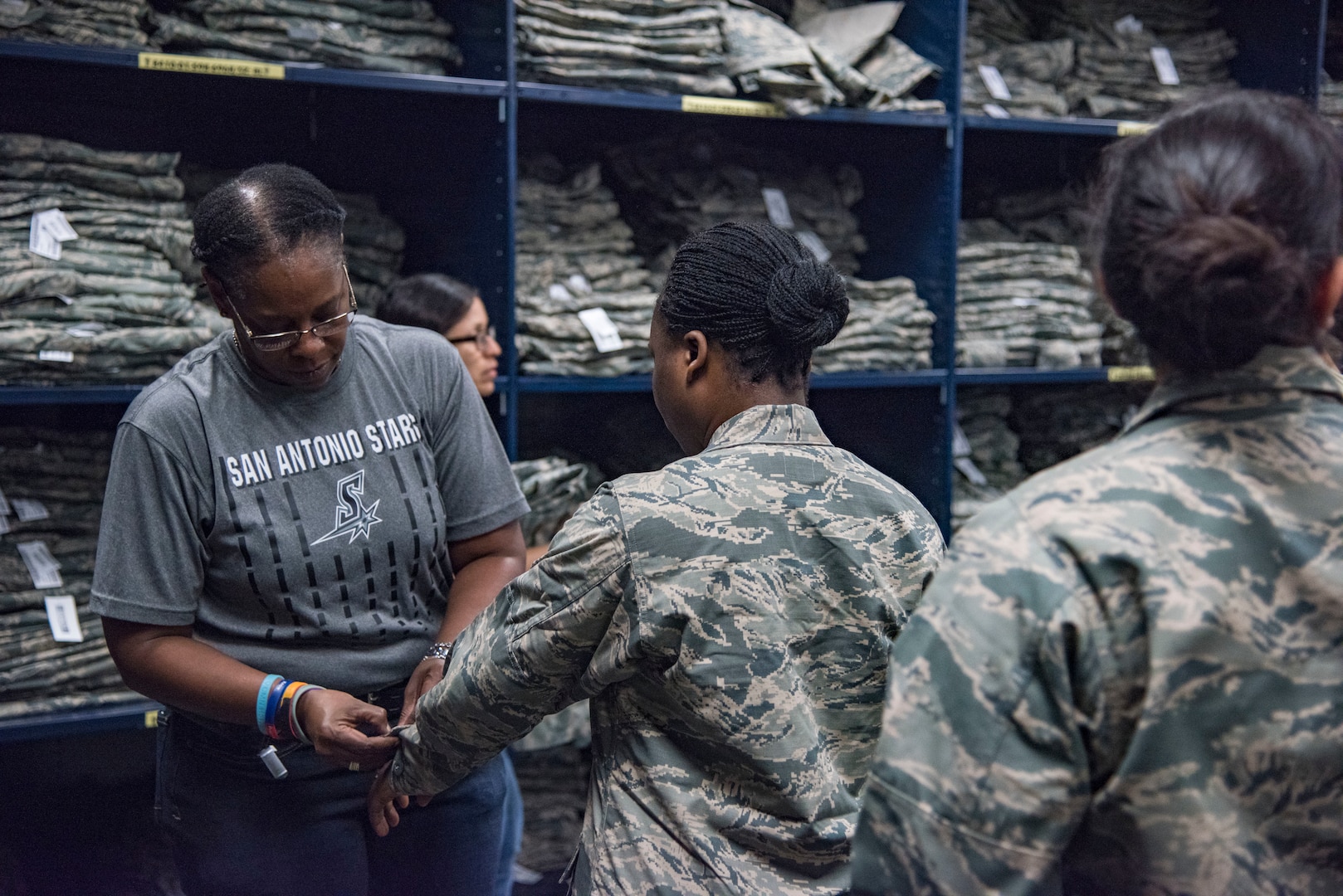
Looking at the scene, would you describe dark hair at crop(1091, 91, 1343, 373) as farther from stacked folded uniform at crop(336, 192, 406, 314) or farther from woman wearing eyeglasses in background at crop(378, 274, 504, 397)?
stacked folded uniform at crop(336, 192, 406, 314)

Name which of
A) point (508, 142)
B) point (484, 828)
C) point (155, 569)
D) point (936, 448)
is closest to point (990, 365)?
point (936, 448)

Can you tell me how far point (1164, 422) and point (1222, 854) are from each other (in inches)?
11.5

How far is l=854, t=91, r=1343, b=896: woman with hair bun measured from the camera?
73 centimetres

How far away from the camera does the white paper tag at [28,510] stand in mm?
2230

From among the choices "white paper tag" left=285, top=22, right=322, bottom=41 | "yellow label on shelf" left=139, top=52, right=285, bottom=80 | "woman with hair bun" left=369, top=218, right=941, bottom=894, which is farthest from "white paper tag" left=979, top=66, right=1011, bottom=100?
"woman with hair bun" left=369, top=218, right=941, bottom=894

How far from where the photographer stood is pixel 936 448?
2.88 m

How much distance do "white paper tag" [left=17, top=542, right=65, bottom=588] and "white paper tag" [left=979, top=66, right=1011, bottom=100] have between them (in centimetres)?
252

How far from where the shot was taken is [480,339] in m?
2.37

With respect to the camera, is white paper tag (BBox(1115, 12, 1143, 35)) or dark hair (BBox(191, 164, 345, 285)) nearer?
dark hair (BBox(191, 164, 345, 285))

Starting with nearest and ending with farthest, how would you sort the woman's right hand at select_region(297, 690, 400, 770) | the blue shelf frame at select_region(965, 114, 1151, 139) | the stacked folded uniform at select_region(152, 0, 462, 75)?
the woman's right hand at select_region(297, 690, 400, 770) < the stacked folded uniform at select_region(152, 0, 462, 75) < the blue shelf frame at select_region(965, 114, 1151, 139)

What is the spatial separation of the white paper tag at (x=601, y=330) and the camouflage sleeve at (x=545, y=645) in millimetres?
1383

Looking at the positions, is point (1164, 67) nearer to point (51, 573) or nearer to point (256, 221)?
point (256, 221)

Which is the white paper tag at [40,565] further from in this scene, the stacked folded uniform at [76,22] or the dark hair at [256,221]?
the dark hair at [256,221]

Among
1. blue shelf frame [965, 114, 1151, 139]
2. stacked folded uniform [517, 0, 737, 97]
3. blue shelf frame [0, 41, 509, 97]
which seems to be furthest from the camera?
blue shelf frame [965, 114, 1151, 139]
